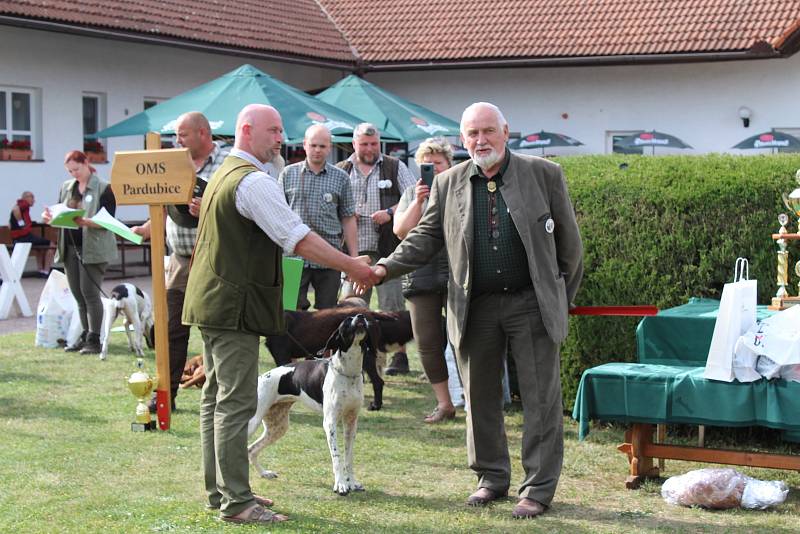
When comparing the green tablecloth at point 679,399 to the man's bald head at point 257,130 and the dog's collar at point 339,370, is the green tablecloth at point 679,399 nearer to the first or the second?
the dog's collar at point 339,370

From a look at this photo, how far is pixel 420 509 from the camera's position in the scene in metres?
5.94

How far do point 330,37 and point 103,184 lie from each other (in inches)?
658

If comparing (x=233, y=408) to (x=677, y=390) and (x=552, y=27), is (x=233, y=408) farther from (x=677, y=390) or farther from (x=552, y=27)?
(x=552, y=27)

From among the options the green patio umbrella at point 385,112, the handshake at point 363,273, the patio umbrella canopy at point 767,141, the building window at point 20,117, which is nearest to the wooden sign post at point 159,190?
the handshake at point 363,273

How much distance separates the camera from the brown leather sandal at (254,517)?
554 centimetres

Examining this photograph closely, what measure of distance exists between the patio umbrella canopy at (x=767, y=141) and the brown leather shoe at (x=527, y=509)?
17499 millimetres

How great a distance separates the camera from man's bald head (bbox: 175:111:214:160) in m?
7.57

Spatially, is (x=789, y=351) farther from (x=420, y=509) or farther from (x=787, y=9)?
(x=787, y=9)

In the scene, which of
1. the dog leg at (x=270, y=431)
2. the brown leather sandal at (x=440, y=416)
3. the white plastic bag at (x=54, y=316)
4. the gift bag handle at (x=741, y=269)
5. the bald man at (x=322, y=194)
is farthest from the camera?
the white plastic bag at (x=54, y=316)

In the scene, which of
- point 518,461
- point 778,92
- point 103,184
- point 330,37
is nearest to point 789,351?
point 518,461

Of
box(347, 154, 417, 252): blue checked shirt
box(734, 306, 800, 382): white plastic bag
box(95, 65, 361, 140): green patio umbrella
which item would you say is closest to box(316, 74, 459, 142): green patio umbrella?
box(95, 65, 361, 140): green patio umbrella

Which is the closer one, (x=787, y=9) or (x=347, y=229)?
(x=347, y=229)

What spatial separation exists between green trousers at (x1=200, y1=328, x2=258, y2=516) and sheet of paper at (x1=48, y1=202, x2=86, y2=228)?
17.7 feet

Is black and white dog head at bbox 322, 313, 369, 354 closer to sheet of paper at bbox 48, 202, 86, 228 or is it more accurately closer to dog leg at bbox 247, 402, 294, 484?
dog leg at bbox 247, 402, 294, 484
